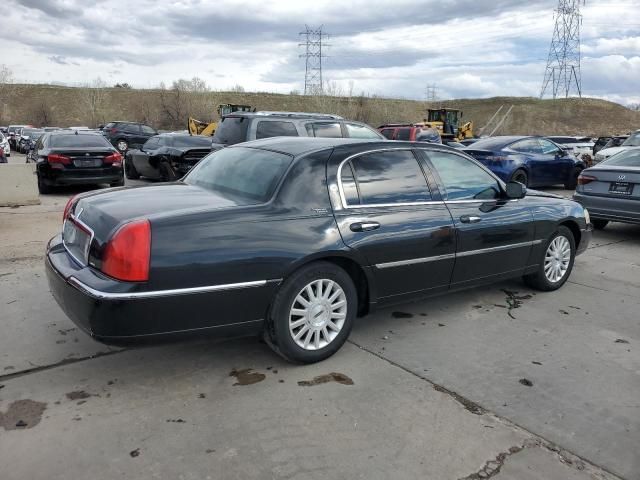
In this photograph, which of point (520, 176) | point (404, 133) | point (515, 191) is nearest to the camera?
point (515, 191)

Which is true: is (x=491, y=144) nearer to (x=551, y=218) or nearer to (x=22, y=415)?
(x=551, y=218)

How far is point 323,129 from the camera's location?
10.0 meters

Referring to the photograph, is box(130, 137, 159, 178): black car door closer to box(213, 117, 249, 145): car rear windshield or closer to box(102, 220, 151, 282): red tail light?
box(213, 117, 249, 145): car rear windshield

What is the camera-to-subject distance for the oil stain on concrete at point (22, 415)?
3.00 m

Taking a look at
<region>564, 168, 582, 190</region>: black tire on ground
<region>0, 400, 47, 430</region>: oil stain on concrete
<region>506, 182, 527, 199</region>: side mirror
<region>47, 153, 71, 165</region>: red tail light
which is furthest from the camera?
<region>564, 168, 582, 190</region>: black tire on ground

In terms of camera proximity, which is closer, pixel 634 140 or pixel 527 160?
pixel 527 160

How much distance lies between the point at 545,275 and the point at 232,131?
21.5 ft

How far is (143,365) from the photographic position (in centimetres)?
379

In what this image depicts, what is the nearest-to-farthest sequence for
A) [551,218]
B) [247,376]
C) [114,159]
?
[247,376], [551,218], [114,159]

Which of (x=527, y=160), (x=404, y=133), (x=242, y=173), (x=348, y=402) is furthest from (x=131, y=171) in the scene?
(x=348, y=402)

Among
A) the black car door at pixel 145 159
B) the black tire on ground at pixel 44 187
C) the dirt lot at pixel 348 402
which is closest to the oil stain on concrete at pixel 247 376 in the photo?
the dirt lot at pixel 348 402

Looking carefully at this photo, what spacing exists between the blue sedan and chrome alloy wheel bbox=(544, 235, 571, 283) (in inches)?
272

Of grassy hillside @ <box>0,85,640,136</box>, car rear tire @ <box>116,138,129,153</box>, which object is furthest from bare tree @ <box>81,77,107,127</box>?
car rear tire @ <box>116,138,129,153</box>

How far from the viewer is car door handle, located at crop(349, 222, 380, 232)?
3875 mm
